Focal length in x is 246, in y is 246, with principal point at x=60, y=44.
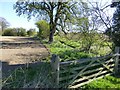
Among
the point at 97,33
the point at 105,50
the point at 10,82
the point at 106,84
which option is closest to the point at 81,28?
the point at 97,33

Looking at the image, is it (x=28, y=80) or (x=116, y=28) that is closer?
(x=28, y=80)

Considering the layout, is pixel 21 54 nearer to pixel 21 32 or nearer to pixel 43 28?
pixel 43 28

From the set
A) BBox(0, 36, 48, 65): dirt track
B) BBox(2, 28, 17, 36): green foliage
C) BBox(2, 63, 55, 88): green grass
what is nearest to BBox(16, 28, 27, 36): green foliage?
BBox(2, 28, 17, 36): green foliage

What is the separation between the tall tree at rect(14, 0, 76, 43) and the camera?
26844 millimetres

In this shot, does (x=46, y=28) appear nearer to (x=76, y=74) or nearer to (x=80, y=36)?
(x=80, y=36)

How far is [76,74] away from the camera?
8500 millimetres

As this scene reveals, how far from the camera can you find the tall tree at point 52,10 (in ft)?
88.1

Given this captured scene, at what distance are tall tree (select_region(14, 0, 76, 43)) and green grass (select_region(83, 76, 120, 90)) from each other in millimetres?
17068

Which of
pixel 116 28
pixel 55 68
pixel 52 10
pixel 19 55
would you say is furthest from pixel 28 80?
pixel 52 10

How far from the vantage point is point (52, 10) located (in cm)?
2698

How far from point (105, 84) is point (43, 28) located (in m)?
21.4

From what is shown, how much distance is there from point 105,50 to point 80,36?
10.2 ft

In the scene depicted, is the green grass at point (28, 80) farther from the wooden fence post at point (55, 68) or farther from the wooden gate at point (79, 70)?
the wooden gate at point (79, 70)

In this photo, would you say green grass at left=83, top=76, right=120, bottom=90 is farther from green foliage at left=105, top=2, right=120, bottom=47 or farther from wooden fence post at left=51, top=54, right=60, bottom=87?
green foliage at left=105, top=2, right=120, bottom=47
